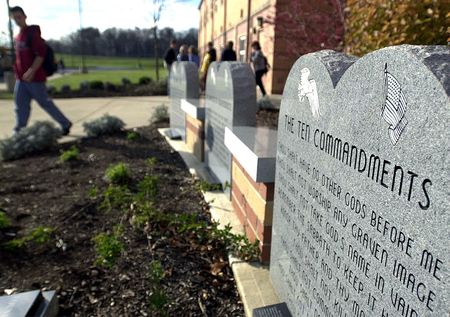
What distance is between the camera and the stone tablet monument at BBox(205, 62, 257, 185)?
3.65m

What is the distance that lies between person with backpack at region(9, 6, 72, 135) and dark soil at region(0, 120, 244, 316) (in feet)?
8.00

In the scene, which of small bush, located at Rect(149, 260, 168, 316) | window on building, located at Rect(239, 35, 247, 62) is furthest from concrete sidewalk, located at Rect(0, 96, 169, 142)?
window on building, located at Rect(239, 35, 247, 62)

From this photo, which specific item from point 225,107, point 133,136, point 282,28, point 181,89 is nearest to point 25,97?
point 133,136

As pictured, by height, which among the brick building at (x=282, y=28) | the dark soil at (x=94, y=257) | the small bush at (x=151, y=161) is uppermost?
the brick building at (x=282, y=28)

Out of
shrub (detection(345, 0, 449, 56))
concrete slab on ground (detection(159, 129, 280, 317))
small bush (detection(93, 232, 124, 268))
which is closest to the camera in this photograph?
concrete slab on ground (detection(159, 129, 280, 317))

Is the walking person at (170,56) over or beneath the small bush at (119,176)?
over

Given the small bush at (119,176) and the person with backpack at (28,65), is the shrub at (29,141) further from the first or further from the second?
the small bush at (119,176)

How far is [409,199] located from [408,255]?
0.53ft

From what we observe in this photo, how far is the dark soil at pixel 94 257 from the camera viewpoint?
2426 millimetres

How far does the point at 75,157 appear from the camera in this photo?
5.46 m

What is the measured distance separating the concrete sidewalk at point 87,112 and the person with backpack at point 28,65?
0.86 m

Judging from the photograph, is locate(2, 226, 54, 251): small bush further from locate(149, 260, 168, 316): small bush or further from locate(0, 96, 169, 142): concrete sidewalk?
locate(0, 96, 169, 142): concrete sidewalk

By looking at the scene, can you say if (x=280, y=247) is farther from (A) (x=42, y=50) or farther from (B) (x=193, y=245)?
(A) (x=42, y=50)

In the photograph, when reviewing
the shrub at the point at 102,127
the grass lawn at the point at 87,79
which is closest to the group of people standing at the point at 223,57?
the shrub at the point at 102,127
